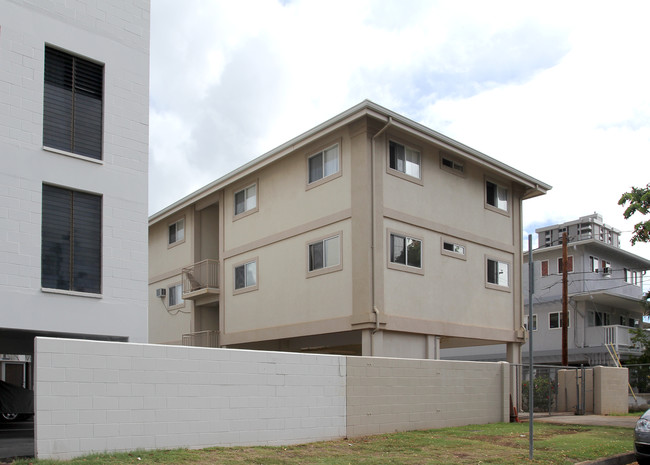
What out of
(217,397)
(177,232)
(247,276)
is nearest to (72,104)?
(217,397)

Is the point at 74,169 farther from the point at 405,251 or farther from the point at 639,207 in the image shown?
the point at 639,207

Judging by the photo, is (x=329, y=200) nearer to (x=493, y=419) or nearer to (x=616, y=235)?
(x=493, y=419)

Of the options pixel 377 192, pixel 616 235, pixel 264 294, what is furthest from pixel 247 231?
pixel 616 235

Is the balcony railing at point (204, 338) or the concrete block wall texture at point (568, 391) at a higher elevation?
the balcony railing at point (204, 338)

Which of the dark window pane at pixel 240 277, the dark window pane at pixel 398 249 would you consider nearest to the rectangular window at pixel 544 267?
the dark window pane at pixel 240 277

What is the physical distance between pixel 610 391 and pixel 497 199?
7.84 m

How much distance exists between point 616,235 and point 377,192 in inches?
1163

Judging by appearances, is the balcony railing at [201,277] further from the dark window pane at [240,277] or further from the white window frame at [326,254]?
the white window frame at [326,254]

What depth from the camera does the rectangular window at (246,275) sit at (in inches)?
995

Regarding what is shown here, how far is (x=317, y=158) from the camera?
75.3ft

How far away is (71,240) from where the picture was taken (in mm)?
14344

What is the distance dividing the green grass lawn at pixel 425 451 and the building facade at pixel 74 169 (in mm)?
4245

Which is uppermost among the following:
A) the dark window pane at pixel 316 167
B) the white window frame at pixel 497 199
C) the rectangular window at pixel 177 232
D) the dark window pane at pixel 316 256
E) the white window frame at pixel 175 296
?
the dark window pane at pixel 316 167

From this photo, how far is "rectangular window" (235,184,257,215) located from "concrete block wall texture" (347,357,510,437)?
10574 millimetres
